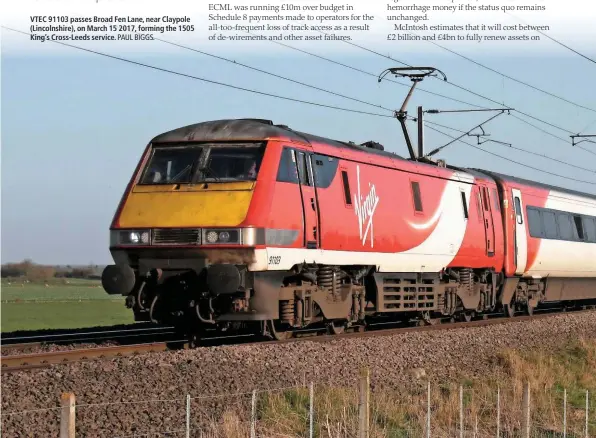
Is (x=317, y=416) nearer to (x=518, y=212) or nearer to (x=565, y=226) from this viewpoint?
(x=518, y=212)

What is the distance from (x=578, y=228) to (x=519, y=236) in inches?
242

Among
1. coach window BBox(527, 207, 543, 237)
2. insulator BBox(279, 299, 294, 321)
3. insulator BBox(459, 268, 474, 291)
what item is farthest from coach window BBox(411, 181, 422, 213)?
coach window BBox(527, 207, 543, 237)

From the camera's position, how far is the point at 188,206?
15.9 m

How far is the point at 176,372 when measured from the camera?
1288 cm

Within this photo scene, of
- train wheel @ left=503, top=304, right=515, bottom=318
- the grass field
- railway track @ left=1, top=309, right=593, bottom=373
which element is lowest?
the grass field

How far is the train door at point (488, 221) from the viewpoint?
81.7ft

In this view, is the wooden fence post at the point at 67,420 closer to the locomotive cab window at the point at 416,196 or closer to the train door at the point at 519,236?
the locomotive cab window at the point at 416,196

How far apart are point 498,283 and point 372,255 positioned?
26.8 ft

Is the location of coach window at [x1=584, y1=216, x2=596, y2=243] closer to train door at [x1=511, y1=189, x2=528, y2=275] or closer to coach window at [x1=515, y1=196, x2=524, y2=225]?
train door at [x1=511, y1=189, x2=528, y2=275]

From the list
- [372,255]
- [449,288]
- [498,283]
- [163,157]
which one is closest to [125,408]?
[163,157]

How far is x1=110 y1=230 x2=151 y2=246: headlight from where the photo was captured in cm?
1600

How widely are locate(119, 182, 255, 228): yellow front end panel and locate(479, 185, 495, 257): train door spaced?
1056 centimetres

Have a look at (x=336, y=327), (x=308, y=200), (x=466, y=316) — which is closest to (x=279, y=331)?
(x=336, y=327)

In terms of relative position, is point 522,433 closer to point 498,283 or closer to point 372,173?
point 372,173
